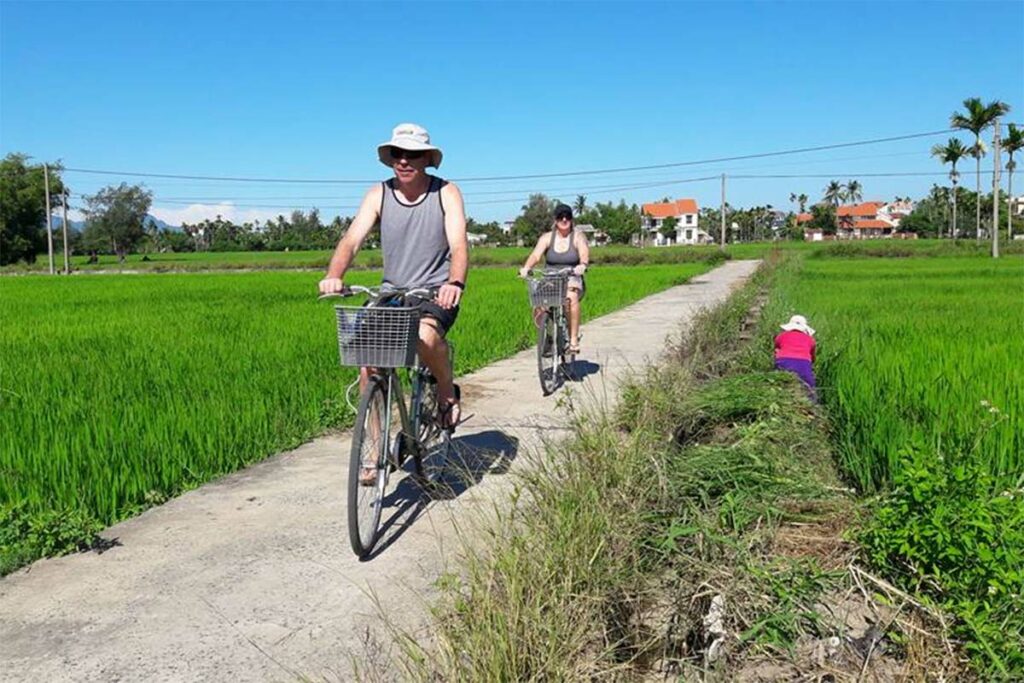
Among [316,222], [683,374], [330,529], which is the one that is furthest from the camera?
[316,222]

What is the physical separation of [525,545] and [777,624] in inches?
29.4

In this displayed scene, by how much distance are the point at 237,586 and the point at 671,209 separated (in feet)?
404

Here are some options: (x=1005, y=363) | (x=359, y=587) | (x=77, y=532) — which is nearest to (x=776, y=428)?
(x=1005, y=363)

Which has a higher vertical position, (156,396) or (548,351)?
(548,351)

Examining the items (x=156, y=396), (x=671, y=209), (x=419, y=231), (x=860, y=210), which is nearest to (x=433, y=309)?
(x=419, y=231)

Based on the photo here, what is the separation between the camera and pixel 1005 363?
17.4 feet

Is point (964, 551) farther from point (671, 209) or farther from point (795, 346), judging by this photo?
point (671, 209)

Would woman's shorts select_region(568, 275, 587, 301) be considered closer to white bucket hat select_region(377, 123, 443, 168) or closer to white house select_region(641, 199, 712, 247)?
white bucket hat select_region(377, 123, 443, 168)

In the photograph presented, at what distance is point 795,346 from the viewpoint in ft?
19.0

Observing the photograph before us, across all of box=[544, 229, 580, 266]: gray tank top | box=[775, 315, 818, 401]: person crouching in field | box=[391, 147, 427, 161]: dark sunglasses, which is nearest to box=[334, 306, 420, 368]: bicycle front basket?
box=[391, 147, 427, 161]: dark sunglasses

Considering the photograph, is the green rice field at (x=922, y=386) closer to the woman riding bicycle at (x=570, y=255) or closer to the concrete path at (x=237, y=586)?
the concrete path at (x=237, y=586)

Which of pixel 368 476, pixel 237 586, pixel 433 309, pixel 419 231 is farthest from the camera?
pixel 419 231

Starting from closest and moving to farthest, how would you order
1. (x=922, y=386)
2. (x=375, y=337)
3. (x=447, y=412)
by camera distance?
(x=375, y=337)
(x=447, y=412)
(x=922, y=386)

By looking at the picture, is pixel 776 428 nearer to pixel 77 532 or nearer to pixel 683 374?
pixel 683 374
